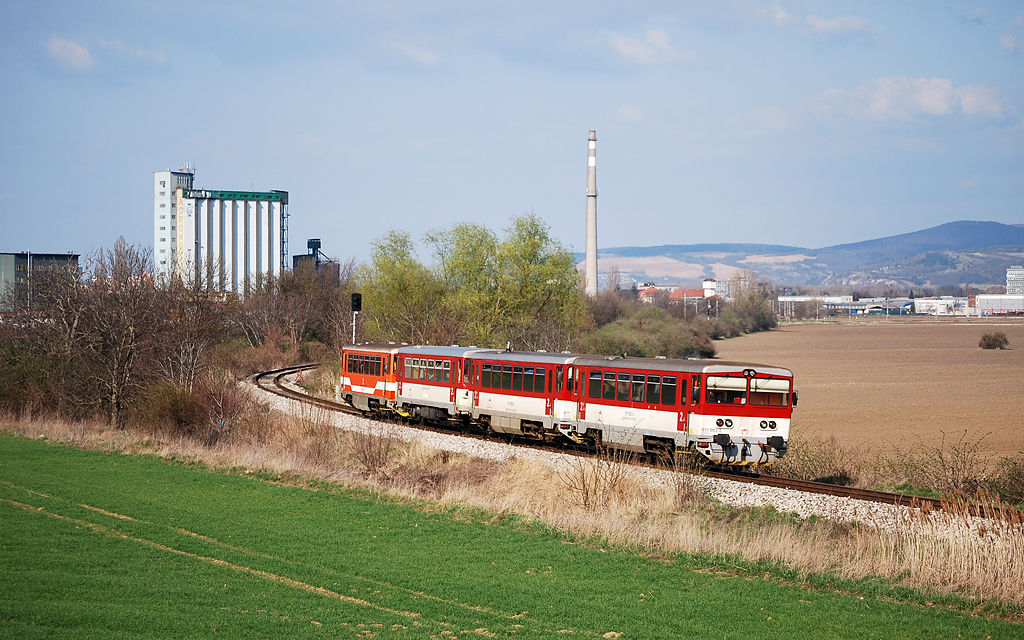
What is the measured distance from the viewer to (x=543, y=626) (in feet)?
37.0

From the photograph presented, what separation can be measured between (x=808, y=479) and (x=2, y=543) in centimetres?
1927

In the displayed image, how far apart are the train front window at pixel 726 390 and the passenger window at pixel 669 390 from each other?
102 centimetres

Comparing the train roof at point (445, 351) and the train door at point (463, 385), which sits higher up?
the train roof at point (445, 351)

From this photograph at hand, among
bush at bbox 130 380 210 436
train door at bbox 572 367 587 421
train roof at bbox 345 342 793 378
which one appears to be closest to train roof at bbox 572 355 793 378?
train roof at bbox 345 342 793 378

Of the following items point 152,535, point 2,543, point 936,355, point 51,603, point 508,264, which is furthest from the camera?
point 936,355

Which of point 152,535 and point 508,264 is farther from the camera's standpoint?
point 508,264

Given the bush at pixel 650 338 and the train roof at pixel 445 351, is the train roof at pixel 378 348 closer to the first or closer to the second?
the train roof at pixel 445 351

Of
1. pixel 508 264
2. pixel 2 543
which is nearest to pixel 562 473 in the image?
pixel 2 543

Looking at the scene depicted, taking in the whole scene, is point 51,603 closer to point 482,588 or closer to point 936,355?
point 482,588

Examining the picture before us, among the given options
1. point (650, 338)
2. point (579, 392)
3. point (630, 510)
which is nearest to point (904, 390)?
point (650, 338)

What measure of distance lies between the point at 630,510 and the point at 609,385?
7.96m

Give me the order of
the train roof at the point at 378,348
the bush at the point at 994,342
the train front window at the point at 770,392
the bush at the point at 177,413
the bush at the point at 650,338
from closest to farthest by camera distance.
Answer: the train front window at the point at 770,392, the bush at the point at 177,413, the train roof at the point at 378,348, the bush at the point at 650,338, the bush at the point at 994,342

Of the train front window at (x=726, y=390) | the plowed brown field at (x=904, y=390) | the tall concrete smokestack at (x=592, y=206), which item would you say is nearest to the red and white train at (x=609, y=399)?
the train front window at (x=726, y=390)

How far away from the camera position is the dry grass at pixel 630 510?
13.9 m
